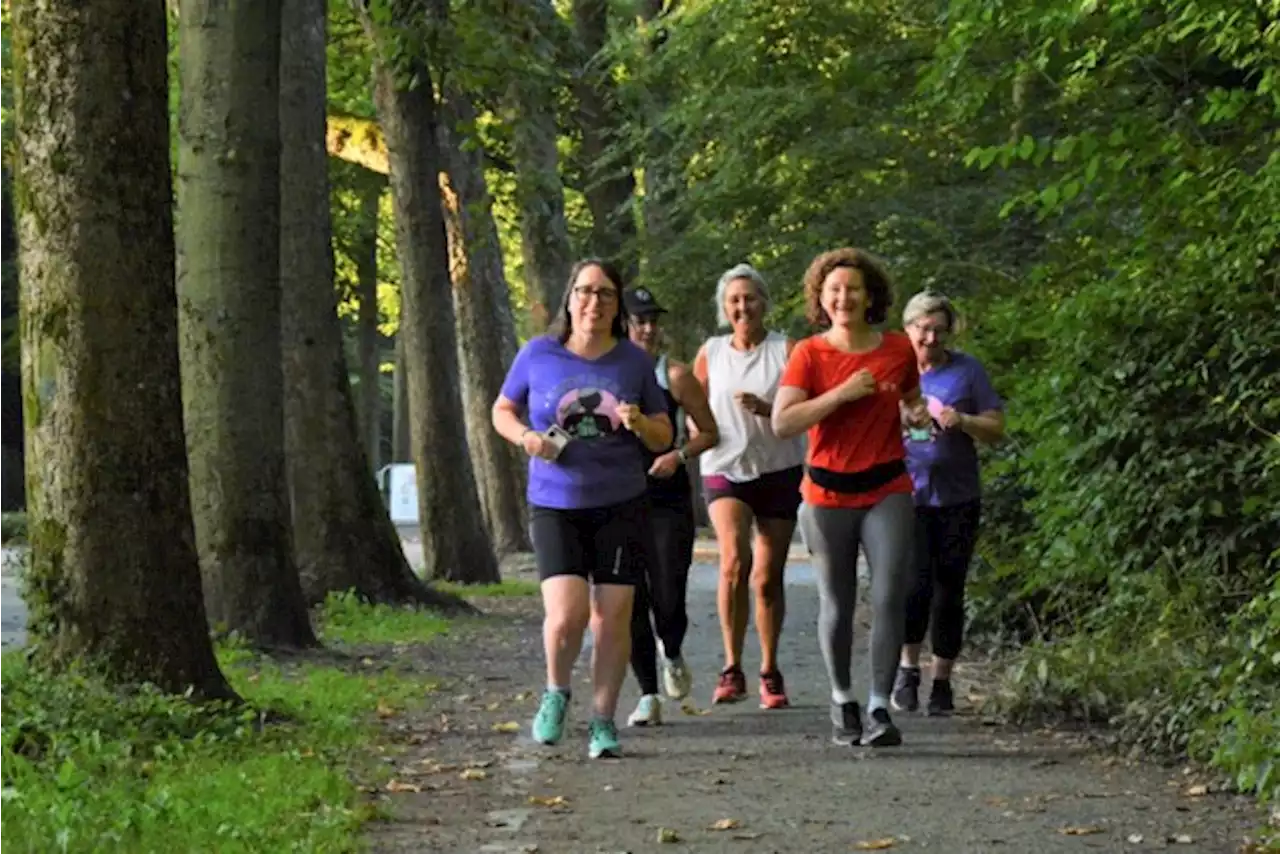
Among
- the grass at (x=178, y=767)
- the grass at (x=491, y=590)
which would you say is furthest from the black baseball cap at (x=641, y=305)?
the grass at (x=491, y=590)

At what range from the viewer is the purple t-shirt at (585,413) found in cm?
987

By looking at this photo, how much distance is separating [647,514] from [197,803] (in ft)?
9.38

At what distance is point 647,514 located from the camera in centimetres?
1012

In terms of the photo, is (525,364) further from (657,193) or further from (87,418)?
(657,193)

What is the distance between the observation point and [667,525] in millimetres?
11500

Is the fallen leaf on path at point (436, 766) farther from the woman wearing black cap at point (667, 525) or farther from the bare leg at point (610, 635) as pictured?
the woman wearing black cap at point (667, 525)

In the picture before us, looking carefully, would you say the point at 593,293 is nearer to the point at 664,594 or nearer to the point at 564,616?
the point at 564,616

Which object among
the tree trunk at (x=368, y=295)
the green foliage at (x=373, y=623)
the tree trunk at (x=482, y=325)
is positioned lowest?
the green foliage at (x=373, y=623)

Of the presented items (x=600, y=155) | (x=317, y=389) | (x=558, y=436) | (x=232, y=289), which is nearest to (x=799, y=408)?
(x=558, y=436)

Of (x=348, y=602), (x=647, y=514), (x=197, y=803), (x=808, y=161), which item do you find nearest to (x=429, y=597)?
(x=348, y=602)

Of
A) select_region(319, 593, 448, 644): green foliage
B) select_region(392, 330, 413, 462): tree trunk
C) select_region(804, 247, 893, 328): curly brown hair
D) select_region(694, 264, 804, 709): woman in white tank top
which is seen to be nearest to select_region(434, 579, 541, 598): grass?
select_region(319, 593, 448, 644): green foliage

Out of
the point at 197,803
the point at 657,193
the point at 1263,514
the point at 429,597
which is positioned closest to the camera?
the point at 197,803

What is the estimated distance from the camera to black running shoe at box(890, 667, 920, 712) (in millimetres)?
11570

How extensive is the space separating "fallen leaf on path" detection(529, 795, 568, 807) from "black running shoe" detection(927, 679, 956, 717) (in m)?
3.17
